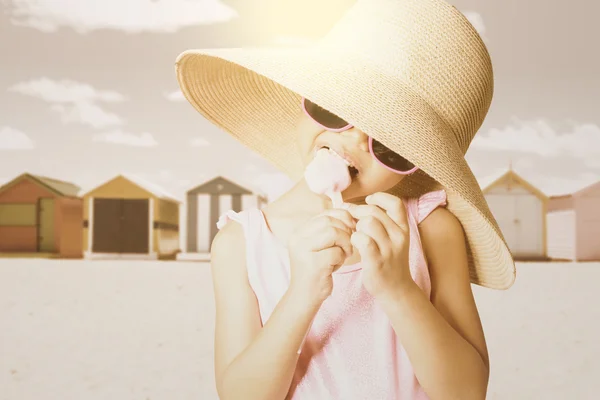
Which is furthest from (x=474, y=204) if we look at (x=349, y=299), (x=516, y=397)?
(x=516, y=397)

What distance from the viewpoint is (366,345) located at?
1.27m

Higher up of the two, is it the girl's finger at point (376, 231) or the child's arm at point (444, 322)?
the girl's finger at point (376, 231)

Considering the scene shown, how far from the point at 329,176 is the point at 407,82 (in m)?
0.27

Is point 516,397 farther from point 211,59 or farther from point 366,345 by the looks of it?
point 211,59

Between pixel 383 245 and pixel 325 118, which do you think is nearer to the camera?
pixel 383 245

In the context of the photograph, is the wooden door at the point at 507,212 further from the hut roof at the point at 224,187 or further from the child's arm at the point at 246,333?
the child's arm at the point at 246,333

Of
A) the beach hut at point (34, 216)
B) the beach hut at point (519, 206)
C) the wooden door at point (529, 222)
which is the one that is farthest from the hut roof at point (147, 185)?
the wooden door at point (529, 222)

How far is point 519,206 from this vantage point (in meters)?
12.8

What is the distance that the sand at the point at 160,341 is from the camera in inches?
133

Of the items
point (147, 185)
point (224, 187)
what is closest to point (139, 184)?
point (147, 185)

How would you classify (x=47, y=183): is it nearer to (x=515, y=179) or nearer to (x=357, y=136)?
(x=515, y=179)

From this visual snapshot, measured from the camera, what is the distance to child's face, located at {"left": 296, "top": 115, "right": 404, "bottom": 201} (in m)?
1.21

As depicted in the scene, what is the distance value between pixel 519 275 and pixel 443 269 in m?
8.34

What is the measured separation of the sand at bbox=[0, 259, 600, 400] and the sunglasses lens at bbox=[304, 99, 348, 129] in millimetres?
2367
